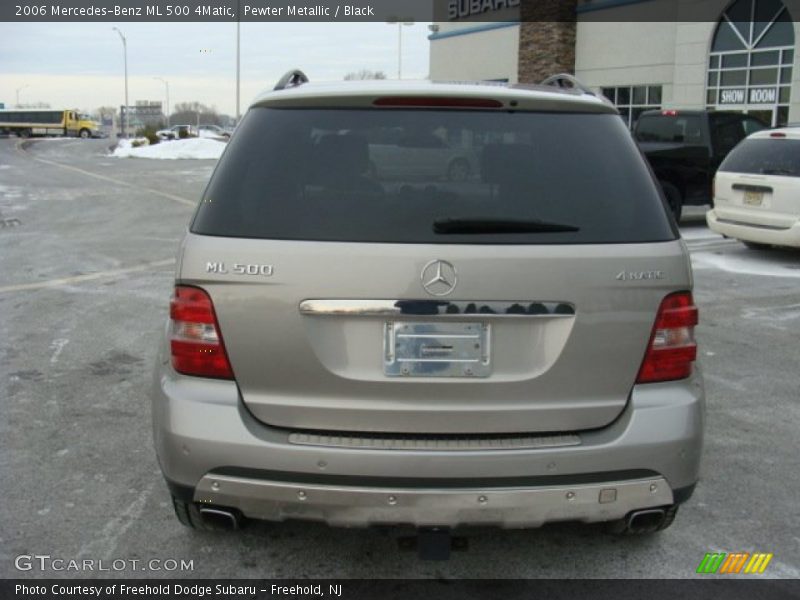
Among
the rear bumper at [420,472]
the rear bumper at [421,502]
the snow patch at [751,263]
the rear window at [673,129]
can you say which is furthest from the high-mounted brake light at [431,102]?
the rear window at [673,129]

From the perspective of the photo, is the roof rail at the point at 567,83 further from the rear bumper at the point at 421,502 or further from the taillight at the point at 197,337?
the taillight at the point at 197,337

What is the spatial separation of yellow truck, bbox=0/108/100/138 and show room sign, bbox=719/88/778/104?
253 feet

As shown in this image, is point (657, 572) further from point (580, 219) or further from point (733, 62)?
point (733, 62)

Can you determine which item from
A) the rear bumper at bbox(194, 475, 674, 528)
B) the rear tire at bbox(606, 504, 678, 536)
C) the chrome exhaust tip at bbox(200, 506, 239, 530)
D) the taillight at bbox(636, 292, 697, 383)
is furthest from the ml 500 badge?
the rear tire at bbox(606, 504, 678, 536)

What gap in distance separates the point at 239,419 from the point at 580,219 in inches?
52.5

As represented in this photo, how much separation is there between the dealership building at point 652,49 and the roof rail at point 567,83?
1424 cm

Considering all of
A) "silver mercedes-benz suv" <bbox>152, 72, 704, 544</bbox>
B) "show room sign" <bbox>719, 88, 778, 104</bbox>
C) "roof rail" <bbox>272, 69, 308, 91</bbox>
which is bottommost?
"silver mercedes-benz suv" <bbox>152, 72, 704, 544</bbox>

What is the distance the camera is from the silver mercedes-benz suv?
2.67 meters

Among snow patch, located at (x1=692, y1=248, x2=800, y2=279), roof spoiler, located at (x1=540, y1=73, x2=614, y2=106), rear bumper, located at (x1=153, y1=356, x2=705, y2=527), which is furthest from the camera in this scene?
snow patch, located at (x1=692, y1=248, x2=800, y2=279)

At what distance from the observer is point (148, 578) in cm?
316

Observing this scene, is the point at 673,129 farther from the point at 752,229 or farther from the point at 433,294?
the point at 433,294

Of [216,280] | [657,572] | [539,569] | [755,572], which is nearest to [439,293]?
[216,280]

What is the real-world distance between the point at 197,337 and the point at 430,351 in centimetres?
80

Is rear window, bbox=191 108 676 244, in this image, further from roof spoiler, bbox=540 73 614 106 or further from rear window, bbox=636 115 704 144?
rear window, bbox=636 115 704 144
